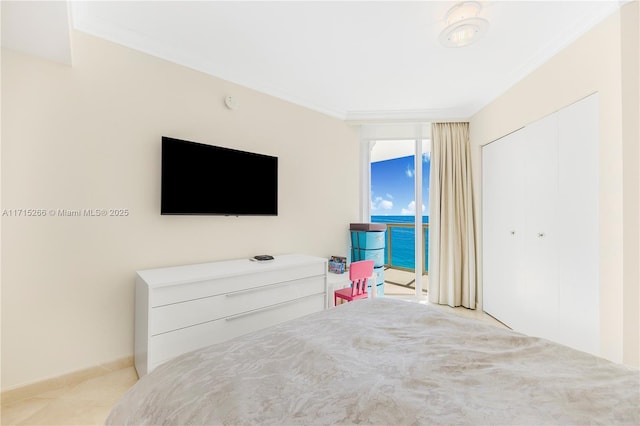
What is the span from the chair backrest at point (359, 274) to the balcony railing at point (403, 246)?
1.44m

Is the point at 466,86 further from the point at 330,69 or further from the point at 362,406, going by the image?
the point at 362,406

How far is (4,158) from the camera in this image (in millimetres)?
1726

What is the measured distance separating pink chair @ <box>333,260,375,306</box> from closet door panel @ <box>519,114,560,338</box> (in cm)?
149

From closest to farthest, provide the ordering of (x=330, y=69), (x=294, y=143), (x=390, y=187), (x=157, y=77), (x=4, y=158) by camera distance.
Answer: (x=4, y=158), (x=157, y=77), (x=330, y=69), (x=294, y=143), (x=390, y=187)

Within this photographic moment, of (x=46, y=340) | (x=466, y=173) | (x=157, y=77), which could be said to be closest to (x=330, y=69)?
(x=157, y=77)

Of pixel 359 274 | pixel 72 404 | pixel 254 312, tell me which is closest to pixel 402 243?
pixel 359 274

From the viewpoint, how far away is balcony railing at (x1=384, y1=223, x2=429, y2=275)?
396 cm

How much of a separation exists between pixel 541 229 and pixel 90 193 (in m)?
3.64

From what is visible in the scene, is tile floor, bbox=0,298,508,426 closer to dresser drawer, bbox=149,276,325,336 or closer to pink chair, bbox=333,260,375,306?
dresser drawer, bbox=149,276,325,336

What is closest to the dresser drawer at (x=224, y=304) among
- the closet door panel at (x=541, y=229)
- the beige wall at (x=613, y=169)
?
the closet door panel at (x=541, y=229)

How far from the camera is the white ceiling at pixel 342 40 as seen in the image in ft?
6.17

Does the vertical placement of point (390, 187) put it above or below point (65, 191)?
above

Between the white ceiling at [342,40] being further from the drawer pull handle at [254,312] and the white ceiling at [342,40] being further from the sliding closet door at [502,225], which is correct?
the drawer pull handle at [254,312]

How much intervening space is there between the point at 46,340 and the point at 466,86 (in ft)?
13.5
